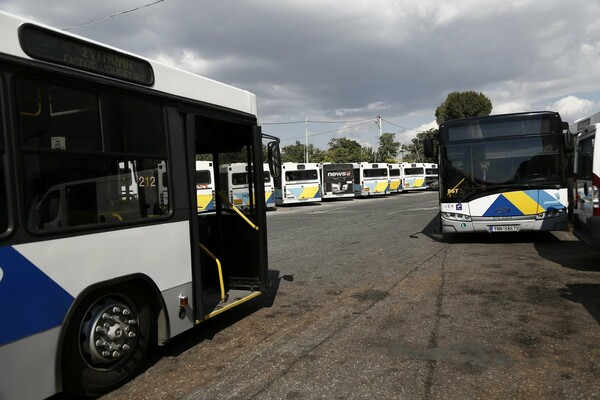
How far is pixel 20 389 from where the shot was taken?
2.92 metres

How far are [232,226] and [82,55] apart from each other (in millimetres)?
3003

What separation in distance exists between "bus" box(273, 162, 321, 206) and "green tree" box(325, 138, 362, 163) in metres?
43.6

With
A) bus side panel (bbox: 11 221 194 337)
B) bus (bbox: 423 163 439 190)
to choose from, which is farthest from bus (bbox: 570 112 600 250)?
bus (bbox: 423 163 439 190)

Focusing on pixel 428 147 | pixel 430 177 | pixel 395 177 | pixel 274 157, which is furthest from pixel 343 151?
pixel 274 157

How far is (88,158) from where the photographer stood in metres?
3.49

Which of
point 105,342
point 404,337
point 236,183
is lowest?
point 404,337

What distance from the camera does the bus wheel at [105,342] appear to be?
3.43 m

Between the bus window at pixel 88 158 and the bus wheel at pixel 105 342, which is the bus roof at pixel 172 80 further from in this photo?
the bus wheel at pixel 105 342

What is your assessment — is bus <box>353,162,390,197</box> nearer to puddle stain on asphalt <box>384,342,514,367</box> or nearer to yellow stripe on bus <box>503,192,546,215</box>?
yellow stripe on bus <box>503,192,546,215</box>

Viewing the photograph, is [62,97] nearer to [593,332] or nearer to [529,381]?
[529,381]

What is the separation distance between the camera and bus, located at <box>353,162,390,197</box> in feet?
125

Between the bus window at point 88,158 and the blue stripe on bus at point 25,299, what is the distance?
0.27m

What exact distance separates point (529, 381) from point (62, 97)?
421 centimetres

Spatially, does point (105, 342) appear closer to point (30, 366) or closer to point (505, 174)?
point (30, 366)
